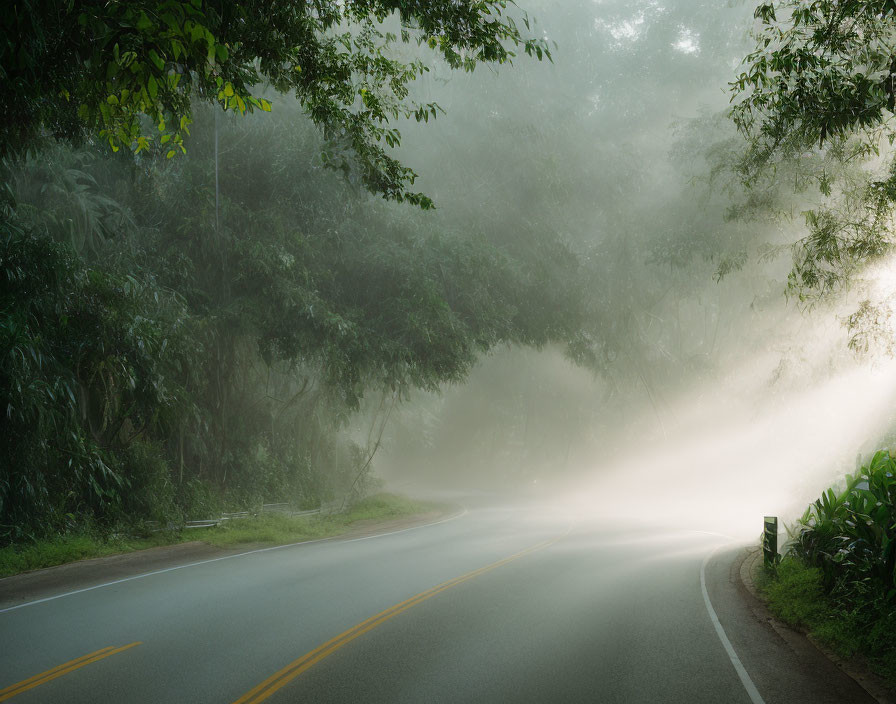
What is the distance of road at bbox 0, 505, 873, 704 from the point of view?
659cm

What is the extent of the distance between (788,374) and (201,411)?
62.7 ft

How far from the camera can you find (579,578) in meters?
13.2

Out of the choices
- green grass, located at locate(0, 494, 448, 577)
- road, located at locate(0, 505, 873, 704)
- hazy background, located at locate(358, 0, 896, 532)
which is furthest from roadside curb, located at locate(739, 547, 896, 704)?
green grass, located at locate(0, 494, 448, 577)

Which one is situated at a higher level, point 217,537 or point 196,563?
point 217,537

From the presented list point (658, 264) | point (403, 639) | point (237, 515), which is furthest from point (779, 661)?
point (658, 264)

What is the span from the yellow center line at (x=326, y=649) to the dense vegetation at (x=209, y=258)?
4.77 meters

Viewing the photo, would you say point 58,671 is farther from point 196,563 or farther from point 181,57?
point 196,563

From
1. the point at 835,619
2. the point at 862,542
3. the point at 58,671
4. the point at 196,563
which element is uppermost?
the point at 862,542

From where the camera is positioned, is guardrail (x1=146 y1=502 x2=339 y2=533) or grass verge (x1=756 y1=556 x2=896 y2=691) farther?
guardrail (x1=146 y1=502 x2=339 y2=533)

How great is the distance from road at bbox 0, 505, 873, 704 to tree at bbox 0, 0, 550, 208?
469 centimetres

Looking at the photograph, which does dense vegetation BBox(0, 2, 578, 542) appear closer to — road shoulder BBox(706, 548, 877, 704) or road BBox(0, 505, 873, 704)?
road BBox(0, 505, 873, 704)

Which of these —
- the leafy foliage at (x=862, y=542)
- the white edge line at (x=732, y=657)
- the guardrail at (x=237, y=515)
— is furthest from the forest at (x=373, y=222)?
the white edge line at (x=732, y=657)

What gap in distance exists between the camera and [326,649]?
→ 7.78 meters

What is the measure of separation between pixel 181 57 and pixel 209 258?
12510mm
